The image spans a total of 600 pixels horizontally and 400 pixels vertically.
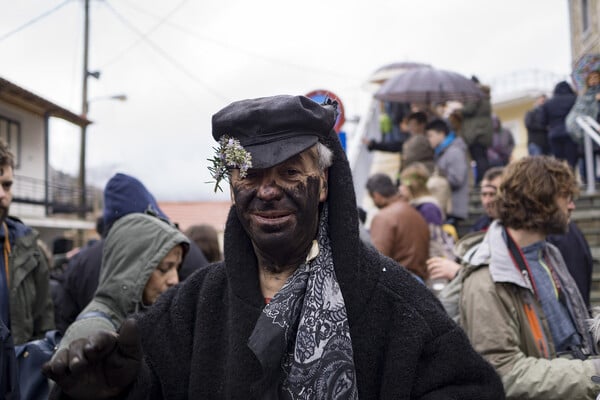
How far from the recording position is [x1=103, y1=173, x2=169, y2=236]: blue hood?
137 inches

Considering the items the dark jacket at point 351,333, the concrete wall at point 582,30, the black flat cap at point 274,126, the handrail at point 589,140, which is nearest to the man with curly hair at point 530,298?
the dark jacket at point 351,333

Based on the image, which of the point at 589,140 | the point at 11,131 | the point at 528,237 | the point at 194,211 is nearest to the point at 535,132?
the point at 589,140

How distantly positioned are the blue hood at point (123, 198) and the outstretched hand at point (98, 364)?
72.6 inches

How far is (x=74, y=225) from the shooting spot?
22.9 m

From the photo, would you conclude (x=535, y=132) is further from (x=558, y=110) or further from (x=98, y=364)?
(x=98, y=364)

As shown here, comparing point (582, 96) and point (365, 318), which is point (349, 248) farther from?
point (582, 96)

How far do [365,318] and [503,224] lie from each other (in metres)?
1.37

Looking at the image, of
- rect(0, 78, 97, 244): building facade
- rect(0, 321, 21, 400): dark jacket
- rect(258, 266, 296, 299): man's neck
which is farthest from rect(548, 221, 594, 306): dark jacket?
rect(0, 78, 97, 244): building facade

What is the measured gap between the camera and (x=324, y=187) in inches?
82.7

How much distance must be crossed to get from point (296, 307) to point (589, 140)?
7.24 m

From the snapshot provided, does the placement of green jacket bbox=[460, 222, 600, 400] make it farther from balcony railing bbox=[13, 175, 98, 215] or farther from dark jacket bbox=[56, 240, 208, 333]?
balcony railing bbox=[13, 175, 98, 215]

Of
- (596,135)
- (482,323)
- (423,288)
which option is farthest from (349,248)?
(596,135)

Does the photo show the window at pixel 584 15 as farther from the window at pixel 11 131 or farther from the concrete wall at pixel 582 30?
the window at pixel 11 131

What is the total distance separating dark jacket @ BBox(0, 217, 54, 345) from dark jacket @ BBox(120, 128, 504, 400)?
1829 mm
